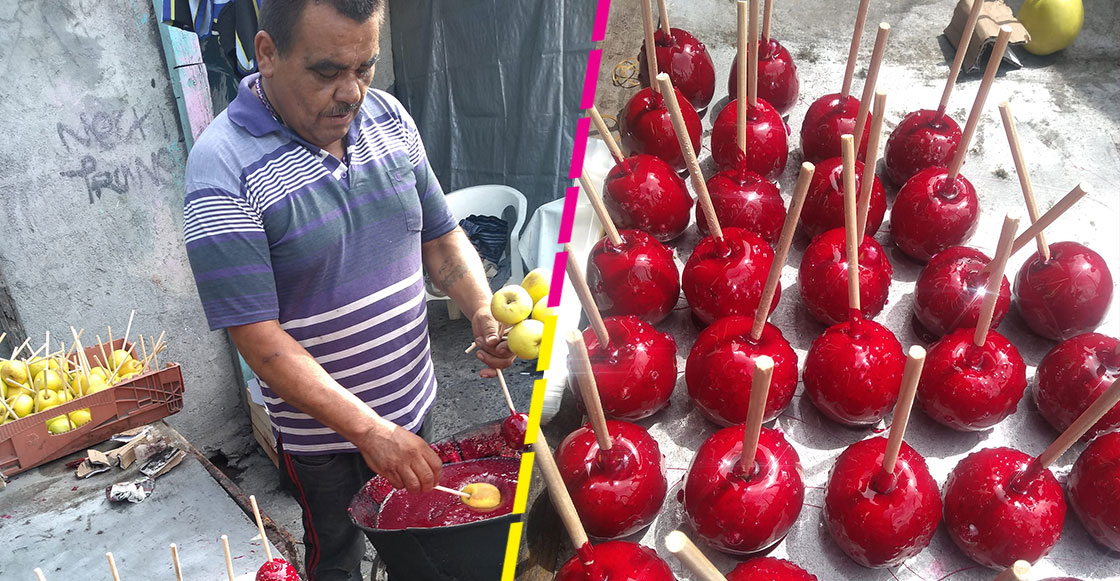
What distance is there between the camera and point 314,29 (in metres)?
0.81

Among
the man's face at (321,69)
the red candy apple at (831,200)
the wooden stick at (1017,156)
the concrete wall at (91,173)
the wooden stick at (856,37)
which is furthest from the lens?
the concrete wall at (91,173)

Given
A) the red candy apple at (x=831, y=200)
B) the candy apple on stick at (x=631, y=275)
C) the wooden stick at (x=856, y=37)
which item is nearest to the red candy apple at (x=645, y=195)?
the candy apple on stick at (x=631, y=275)

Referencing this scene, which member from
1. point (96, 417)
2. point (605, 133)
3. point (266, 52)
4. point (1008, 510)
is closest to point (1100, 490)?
point (1008, 510)

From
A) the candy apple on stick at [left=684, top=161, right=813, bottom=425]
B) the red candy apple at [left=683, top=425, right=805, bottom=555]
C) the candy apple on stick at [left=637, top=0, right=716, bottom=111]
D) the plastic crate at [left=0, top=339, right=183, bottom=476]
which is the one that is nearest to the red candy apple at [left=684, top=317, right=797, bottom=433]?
the candy apple on stick at [left=684, top=161, right=813, bottom=425]

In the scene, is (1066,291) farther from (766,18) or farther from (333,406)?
(333,406)

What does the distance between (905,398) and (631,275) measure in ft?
1.91

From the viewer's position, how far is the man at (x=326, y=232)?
0.87 m

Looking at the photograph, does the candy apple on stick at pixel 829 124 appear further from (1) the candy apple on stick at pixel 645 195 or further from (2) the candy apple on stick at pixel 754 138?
(1) the candy apple on stick at pixel 645 195

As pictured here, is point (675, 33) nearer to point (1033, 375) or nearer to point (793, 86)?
point (793, 86)

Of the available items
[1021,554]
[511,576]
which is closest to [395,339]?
[511,576]

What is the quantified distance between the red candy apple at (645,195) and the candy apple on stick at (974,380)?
1.65ft

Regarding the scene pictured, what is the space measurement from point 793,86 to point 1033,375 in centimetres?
83

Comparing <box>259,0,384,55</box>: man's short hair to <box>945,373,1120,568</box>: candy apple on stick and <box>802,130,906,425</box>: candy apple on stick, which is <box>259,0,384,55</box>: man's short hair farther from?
<box>945,373,1120,568</box>: candy apple on stick

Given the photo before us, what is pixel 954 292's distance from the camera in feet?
4.44
